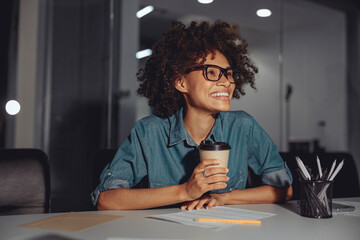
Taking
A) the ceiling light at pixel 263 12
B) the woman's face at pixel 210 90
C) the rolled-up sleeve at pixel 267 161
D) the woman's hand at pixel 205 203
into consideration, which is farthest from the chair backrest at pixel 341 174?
the ceiling light at pixel 263 12

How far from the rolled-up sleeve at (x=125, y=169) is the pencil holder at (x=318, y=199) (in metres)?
0.68

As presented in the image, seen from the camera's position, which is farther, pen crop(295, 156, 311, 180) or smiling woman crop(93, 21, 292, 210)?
smiling woman crop(93, 21, 292, 210)

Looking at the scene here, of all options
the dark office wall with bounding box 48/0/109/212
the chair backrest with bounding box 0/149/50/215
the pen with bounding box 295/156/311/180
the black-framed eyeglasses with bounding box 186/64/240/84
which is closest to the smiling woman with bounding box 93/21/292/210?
the black-framed eyeglasses with bounding box 186/64/240/84

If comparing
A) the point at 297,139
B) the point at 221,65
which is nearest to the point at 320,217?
the point at 221,65

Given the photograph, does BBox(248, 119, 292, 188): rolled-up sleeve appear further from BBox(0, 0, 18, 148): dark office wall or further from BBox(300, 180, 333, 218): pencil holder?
BBox(0, 0, 18, 148): dark office wall

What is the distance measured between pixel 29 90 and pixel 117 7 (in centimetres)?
108

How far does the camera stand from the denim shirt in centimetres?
155

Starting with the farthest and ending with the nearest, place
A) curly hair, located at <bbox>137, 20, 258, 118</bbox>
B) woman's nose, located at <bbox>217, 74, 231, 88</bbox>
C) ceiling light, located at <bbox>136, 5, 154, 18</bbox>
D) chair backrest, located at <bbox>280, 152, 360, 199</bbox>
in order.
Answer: ceiling light, located at <bbox>136, 5, 154, 18</bbox>, chair backrest, located at <bbox>280, 152, 360, 199</bbox>, curly hair, located at <bbox>137, 20, 258, 118</bbox>, woman's nose, located at <bbox>217, 74, 231, 88</bbox>

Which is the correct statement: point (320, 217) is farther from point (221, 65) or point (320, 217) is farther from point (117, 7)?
point (117, 7)

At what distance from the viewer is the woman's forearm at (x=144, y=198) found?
1.30m

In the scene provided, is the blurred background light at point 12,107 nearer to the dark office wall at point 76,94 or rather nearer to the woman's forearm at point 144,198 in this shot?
the dark office wall at point 76,94

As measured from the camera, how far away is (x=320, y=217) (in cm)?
111

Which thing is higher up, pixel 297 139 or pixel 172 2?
pixel 172 2

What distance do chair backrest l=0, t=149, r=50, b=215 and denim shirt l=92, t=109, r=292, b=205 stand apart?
271 millimetres
